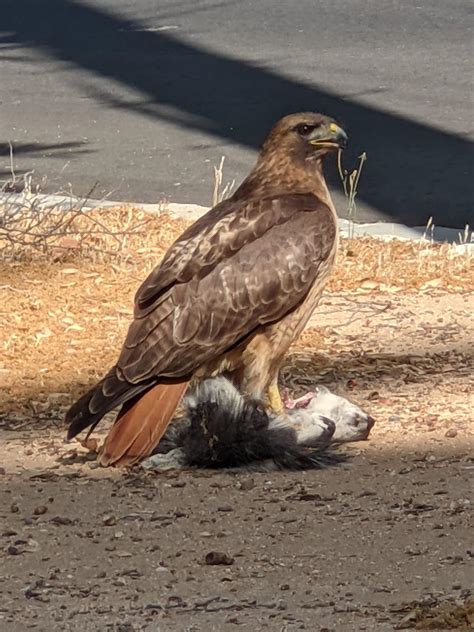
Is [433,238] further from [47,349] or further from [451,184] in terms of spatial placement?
[47,349]

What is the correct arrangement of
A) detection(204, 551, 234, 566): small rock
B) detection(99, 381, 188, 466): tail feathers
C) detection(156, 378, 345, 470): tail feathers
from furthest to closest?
detection(156, 378, 345, 470): tail feathers
detection(99, 381, 188, 466): tail feathers
detection(204, 551, 234, 566): small rock

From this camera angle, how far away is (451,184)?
417 inches

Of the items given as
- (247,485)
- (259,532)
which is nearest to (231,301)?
(247,485)

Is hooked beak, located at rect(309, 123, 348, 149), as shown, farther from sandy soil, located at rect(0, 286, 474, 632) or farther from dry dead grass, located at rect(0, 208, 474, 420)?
dry dead grass, located at rect(0, 208, 474, 420)

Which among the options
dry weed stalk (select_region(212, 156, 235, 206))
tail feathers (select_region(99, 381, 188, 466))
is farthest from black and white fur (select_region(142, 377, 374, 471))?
dry weed stalk (select_region(212, 156, 235, 206))

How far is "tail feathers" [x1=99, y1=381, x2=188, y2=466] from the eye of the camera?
594 centimetres

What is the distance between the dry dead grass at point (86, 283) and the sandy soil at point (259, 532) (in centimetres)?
20

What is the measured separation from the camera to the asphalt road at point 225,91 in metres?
10.9

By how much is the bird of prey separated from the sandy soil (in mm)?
281

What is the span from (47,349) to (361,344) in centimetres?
135

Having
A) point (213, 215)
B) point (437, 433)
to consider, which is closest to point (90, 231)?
point (213, 215)

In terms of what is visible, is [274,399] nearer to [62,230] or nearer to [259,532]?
[259,532]

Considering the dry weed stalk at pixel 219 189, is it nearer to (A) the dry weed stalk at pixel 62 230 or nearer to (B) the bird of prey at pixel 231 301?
(A) the dry weed stalk at pixel 62 230

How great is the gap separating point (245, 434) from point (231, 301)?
1.64 feet
